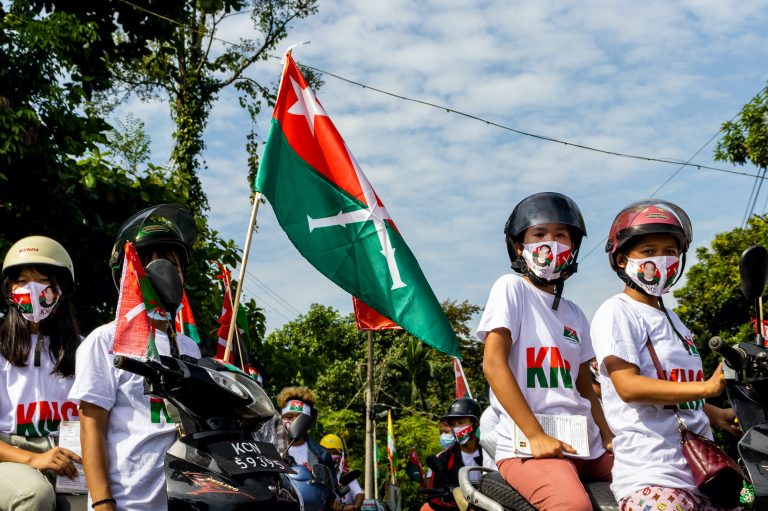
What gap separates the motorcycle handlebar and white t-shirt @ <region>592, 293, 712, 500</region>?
0.38 metres

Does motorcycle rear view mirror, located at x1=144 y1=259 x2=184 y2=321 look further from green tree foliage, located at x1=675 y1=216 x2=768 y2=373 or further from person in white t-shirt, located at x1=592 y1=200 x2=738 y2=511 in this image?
green tree foliage, located at x1=675 y1=216 x2=768 y2=373

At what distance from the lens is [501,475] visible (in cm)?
373

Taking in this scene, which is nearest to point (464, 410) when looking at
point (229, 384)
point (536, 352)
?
point (536, 352)

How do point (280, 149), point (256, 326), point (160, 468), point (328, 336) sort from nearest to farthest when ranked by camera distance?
point (160, 468) < point (280, 149) < point (256, 326) < point (328, 336)

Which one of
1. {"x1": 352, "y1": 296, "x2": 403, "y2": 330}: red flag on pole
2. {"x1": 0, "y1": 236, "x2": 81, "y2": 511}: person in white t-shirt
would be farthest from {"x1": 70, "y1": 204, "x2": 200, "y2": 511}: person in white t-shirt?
{"x1": 352, "y1": 296, "x2": 403, "y2": 330}: red flag on pole

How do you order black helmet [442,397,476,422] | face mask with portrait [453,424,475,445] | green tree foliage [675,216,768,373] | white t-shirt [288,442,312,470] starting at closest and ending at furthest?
1. white t-shirt [288,442,312,470]
2. face mask with portrait [453,424,475,445]
3. black helmet [442,397,476,422]
4. green tree foliage [675,216,768,373]

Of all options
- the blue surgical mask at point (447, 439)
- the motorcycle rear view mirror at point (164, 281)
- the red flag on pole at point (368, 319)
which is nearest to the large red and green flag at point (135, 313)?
the motorcycle rear view mirror at point (164, 281)

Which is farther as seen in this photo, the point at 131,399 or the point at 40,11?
the point at 40,11

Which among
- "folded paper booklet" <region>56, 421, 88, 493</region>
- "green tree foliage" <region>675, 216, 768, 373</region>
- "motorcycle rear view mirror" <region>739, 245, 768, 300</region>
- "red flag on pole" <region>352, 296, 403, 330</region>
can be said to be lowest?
"folded paper booklet" <region>56, 421, 88, 493</region>

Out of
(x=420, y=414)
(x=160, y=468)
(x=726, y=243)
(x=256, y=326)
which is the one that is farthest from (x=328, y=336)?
(x=160, y=468)

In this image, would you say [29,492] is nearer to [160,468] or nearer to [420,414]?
[160,468]

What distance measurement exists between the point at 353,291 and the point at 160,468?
3.09 metres

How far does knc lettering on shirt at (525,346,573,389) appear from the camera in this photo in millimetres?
3811

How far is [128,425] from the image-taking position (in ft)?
11.2
